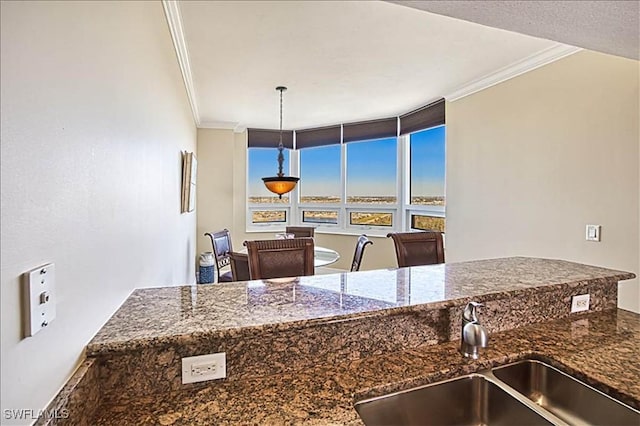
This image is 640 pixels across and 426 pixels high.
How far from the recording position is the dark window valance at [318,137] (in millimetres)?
5938

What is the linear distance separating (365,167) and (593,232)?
3.54 metres

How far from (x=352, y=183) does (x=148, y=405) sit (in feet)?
17.1

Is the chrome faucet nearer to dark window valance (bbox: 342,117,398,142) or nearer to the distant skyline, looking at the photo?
the distant skyline

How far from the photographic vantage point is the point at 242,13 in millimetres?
2303

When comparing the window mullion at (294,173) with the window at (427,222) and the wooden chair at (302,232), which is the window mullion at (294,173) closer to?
the wooden chair at (302,232)

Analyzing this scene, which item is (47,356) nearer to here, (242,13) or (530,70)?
(242,13)

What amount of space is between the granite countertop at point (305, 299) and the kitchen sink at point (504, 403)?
243 millimetres

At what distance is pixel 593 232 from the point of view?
2654 mm

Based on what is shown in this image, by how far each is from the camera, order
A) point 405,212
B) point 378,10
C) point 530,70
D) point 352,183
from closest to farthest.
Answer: point 378,10 → point 530,70 → point 405,212 → point 352,183

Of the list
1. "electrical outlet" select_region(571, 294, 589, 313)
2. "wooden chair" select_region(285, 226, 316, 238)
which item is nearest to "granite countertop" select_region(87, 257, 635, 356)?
"electrical outlet" select_region(571, 294, 589, 313)

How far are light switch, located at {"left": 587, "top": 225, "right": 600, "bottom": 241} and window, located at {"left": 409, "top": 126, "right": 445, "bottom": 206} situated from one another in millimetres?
2016

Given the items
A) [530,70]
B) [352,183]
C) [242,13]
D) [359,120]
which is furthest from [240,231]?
[530,70]

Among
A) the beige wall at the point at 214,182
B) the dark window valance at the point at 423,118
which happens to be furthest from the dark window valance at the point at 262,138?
the dark window valance at the point at 423,118

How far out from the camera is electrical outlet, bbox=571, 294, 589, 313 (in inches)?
61.2
